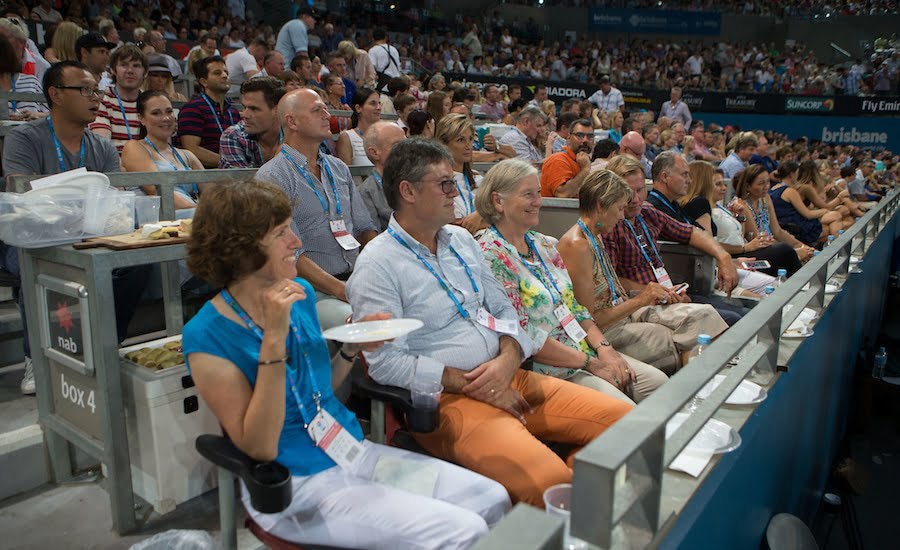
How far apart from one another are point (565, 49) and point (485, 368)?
68.0 feet

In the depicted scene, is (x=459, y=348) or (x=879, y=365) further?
(x=879, y=365)

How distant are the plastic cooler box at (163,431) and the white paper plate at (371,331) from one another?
0.73 meters

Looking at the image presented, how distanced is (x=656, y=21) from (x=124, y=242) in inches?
962

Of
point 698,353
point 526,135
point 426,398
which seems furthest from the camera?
point 526,135

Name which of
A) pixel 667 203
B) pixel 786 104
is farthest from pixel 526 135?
pixel 786 104

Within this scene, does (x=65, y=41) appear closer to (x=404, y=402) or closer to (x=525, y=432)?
(x=404, y=402)

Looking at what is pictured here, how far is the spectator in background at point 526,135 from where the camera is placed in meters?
6.39

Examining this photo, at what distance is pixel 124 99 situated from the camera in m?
4.11

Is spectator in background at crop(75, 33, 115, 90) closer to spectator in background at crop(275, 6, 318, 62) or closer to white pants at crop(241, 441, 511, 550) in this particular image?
spectator in background at crop(275, 6, 318, 62)

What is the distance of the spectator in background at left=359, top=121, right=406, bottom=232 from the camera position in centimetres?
337

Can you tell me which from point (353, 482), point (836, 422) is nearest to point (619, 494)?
point (353, 482)

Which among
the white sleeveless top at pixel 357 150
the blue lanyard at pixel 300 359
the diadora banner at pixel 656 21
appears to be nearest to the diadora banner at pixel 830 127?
the diadora banner at pixel 656 21

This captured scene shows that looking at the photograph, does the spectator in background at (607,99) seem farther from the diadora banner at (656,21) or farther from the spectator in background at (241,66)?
the diadora banner at (656,21)

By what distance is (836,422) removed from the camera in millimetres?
3963
